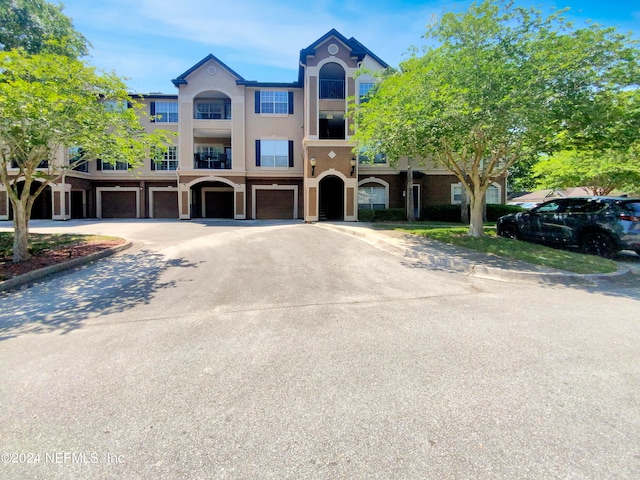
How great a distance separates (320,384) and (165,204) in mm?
27900

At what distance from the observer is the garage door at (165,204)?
2794 centimetres

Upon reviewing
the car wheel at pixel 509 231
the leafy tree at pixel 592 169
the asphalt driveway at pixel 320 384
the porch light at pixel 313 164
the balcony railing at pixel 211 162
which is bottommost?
the asphalt driveway at pixel 320 384

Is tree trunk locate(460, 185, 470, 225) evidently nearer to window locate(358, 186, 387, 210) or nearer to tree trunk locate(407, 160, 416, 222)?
tree trunk locate(407, 160, 416, 222)

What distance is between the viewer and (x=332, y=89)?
76.1 feet

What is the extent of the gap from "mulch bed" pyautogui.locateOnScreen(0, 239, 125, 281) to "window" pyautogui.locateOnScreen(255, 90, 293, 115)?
16.7m

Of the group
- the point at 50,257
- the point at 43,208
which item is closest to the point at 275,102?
the point at 43,208

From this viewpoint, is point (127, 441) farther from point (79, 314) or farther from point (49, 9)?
point (49, 9)

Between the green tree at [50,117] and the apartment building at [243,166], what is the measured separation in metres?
14.7

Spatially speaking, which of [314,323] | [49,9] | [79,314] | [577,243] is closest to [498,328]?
[314,323]

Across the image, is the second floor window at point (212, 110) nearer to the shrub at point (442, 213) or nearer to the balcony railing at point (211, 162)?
the balcony railing at point (211, 162)

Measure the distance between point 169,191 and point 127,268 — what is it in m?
20.7

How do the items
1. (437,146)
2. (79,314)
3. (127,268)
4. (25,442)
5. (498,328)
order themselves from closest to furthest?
1. (25,442)
2. (498,328)
3. (79,314)
4. (127,268)
5. (437,146)

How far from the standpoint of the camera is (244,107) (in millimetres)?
25531

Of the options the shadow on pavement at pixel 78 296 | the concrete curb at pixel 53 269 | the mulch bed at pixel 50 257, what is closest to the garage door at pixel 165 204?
the mulch bed at pixel 50 257
